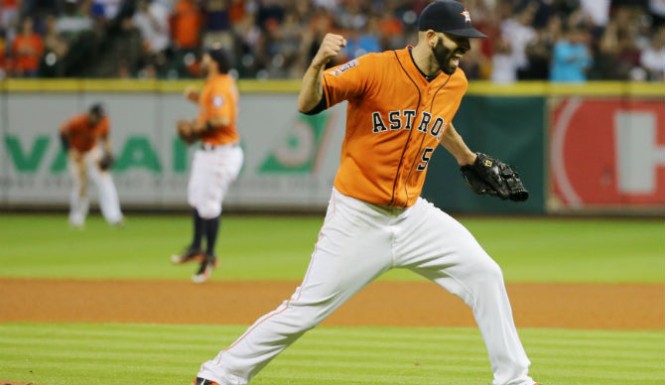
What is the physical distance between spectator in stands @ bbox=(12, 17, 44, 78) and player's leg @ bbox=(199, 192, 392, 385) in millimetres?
15696

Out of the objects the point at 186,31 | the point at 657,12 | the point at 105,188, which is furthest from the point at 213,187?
the point at 657,12

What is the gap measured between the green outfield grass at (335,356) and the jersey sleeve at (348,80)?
6.54 ft

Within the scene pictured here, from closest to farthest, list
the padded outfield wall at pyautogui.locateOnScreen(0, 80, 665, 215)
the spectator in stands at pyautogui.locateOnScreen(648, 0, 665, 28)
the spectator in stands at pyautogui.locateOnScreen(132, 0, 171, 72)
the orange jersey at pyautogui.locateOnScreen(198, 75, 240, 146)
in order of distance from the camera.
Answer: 1. the orange jersey at pyautogui.locateOnScreen(198, 75, 240, 146)
2. the padded outfield wall at pyautogui.locateOnScreen(0, 80, 665, 215)
3. the spectator in stands at pyautogui.locateOnScreen(648, 0, 665, 28)
4. the spectator in stands at pyautogui.locateOnScreen(132, 0, 171, 72)

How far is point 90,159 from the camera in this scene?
58.3ft

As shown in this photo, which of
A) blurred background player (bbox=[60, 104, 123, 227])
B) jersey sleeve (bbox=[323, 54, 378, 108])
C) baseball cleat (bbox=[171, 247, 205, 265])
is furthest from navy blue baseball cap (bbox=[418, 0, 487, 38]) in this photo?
blurred background player (bbox=[60, 104, 123, 227])

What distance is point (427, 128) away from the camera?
18.8ft

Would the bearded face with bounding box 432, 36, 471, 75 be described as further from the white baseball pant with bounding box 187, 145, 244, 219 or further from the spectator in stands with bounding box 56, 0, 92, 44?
the spectator in stands with bounding box 56, 0, 92, 44

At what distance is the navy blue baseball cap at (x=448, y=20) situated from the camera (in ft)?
18.1

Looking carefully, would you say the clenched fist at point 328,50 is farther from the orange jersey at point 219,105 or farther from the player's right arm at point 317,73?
the orange jersey at point 219,105

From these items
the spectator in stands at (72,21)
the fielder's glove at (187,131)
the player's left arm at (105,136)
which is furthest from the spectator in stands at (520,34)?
the fielder's glove at (187,131)

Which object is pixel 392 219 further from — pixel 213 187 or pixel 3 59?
pixel 3 59

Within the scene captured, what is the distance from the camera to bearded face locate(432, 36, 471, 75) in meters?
5.58

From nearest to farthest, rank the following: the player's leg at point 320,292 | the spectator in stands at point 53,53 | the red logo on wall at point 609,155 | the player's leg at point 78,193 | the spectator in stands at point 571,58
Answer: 1. the player's leg at point 320,292
2. the player's leg at point 78,193
3. the red logo on wall at point 609,155
4. the spectator in stands at point 571,58
5. the spectator in stands at point 53,53

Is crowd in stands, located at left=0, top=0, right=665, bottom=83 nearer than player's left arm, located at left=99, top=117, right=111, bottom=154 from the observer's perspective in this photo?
No
